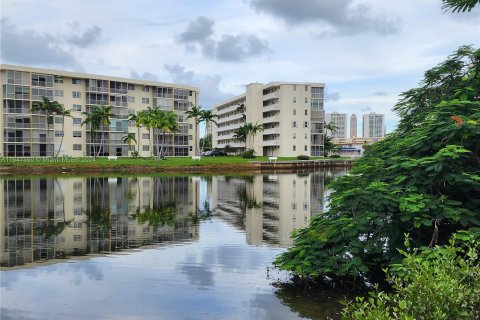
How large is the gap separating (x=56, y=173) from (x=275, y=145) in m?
61.3

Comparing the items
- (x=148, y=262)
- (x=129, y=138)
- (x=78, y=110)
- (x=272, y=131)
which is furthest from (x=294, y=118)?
(x=148, y=262)

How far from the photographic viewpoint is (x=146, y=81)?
10581 centimetres

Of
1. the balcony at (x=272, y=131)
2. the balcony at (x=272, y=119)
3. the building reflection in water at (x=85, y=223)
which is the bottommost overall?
the building reflection in water at (x=85, y=223)

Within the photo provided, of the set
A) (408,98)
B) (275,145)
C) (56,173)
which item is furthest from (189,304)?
(275,145)

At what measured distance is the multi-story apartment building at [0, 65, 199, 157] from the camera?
87562mm

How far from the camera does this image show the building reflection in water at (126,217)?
1811 cm

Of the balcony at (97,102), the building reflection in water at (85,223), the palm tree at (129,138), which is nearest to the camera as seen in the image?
the building reflection in water at (85,223)

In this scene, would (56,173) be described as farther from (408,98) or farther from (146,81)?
(408,98)

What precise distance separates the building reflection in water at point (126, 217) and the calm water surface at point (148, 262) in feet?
0.22

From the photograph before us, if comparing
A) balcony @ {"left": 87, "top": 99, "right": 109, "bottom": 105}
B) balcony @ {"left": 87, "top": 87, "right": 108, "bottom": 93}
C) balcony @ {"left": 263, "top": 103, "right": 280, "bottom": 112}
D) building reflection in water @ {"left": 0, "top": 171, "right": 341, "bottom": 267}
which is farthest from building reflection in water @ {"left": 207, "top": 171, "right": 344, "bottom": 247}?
balcony @ {"left": 263, "top": 103, "right": 280, "bottom": 112}

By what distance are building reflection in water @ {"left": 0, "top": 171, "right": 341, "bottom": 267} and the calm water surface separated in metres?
0.07

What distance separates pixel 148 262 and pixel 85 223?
976 cm

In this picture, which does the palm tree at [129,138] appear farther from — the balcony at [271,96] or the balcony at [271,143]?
the balcony at [271,96]

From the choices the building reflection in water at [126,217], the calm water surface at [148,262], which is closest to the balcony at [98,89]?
the building reflection in water at [126,217]
